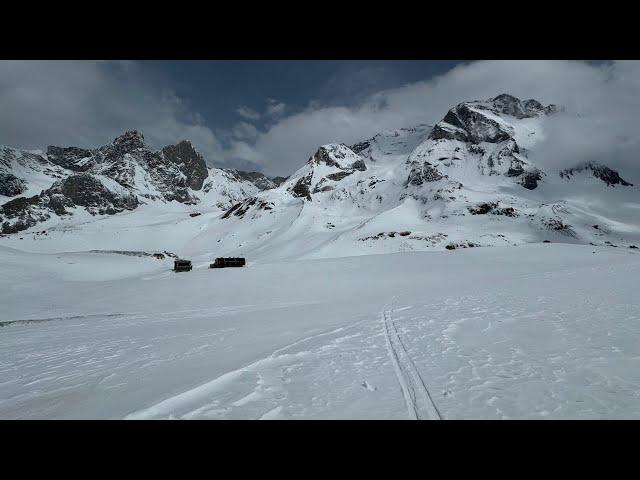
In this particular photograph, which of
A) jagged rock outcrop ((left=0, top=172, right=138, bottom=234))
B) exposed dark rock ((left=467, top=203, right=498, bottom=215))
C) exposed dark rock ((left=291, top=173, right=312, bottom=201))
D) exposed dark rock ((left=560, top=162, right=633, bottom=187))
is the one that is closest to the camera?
exposed dark rock ((left=467, top=203, right=498, bottom=215))

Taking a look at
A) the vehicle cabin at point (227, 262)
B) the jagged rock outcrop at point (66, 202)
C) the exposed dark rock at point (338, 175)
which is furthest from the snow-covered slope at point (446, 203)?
the jagged rock outcrop at point (66, 202)

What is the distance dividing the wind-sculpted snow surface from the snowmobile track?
30mm

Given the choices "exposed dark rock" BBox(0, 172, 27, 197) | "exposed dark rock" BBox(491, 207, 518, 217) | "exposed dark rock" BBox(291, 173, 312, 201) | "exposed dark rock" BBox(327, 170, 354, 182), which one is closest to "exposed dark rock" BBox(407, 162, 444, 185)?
"exposed dark rock" BBox(327, 170, 354, 182)

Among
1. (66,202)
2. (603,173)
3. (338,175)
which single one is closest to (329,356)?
(338,175)

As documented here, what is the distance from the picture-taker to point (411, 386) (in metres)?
5.78

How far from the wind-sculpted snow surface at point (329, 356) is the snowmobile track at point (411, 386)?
0.10 ft

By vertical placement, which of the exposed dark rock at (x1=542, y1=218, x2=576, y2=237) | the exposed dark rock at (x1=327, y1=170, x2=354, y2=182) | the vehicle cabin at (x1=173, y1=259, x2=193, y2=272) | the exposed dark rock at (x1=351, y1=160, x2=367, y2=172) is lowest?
the vehicle cabin at (x1=173, y1=259, x2=193, y2=272)

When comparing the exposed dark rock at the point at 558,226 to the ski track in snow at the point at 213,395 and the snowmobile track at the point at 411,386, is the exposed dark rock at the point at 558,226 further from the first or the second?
the ski track in snow at the point at 213,395

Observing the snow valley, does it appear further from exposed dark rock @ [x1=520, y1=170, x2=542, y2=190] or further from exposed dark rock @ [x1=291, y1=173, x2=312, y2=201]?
exposed dark rock @ [x1=520, y1=170, x2=542, y2=190]

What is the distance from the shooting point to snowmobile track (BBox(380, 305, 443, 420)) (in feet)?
15.7

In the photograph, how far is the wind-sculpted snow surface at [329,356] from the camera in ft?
16.8

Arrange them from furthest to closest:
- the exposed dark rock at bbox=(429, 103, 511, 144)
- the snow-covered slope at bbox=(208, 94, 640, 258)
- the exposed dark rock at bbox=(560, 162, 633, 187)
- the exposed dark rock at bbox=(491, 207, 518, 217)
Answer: the exposed dark rock at bbox=(429, 103, 511, 144) → the exposed dark rock at bbox=(560, 162, 633, 187) → the exposed dark rock at bbox=(491, 207, 518, 217) → the snow-covered slope at bbox=(208, 94, 640, 258)

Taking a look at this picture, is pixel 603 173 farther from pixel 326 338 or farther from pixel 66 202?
pixel 66 202
